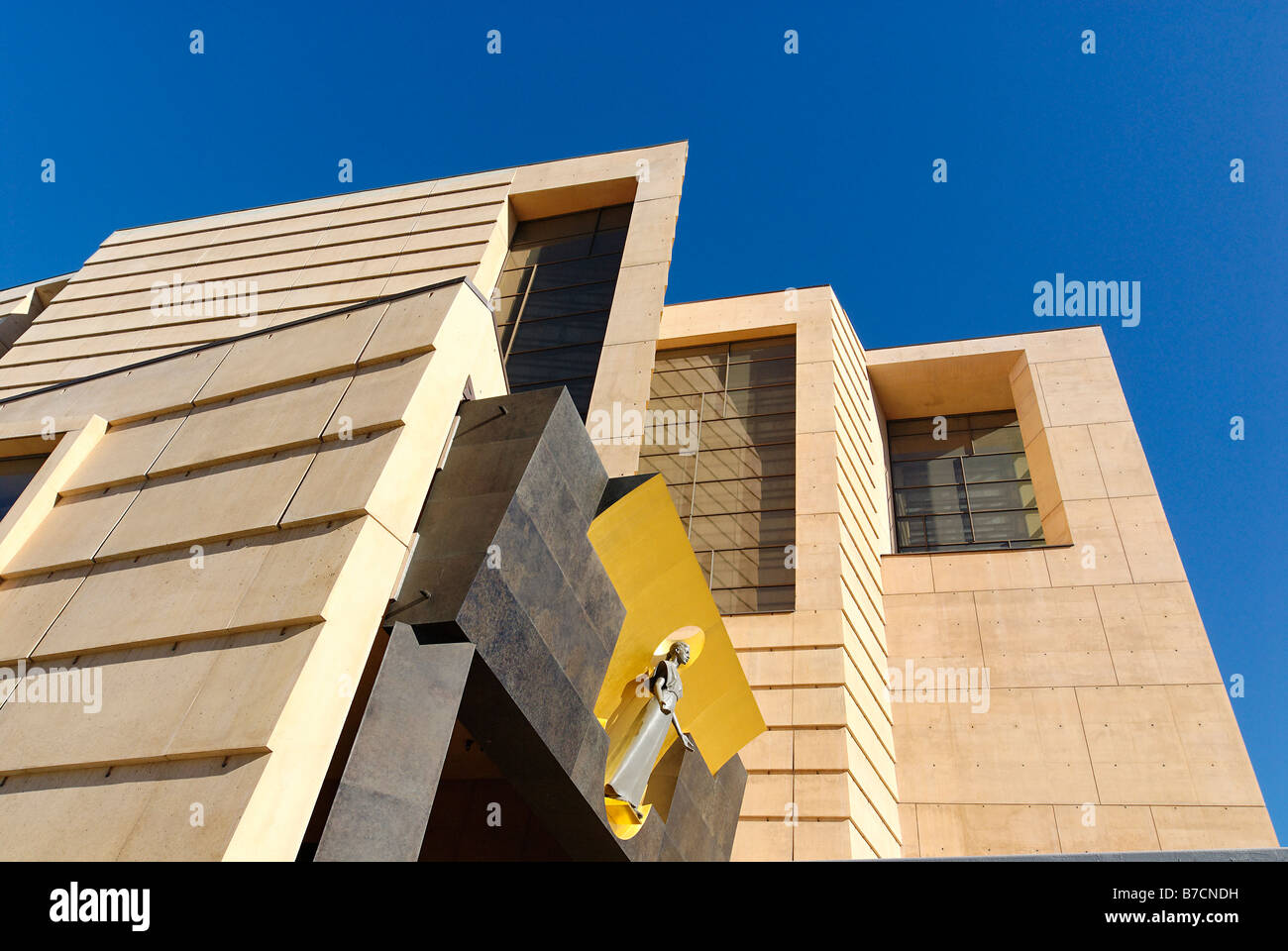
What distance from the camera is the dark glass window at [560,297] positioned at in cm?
1773

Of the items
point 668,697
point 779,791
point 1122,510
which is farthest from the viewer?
point 1122,510

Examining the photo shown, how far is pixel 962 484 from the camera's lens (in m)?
30.2

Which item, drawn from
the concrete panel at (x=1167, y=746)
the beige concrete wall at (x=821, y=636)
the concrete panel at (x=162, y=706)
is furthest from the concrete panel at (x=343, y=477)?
the concrete panel at (x=1167, y=746)

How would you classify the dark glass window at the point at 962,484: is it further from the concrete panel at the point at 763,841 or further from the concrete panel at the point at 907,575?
the concrete panel at the point at 763,841

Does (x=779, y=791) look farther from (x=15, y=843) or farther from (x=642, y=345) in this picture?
(x=15, y=843)

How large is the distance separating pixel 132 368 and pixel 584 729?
7.52m

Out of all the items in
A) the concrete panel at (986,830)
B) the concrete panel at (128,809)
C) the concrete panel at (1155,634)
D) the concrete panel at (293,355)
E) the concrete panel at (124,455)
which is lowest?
the concrete panel at (128,809)

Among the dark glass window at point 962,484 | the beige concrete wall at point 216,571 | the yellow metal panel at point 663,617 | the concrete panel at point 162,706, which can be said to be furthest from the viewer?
the dark glass window at point 962,484

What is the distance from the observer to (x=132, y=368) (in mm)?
10945

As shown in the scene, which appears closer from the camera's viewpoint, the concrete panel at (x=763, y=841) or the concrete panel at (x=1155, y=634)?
the concrete panel at (x=763, y=841)

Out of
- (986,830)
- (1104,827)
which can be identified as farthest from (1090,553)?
(986,830)

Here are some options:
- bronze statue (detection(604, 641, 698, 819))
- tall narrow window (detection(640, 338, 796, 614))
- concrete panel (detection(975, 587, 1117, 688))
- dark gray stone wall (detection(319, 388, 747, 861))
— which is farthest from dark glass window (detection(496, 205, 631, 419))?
concrete panel (detection(975, 587, 1117, 688))

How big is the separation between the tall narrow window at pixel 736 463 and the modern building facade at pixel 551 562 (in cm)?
11
